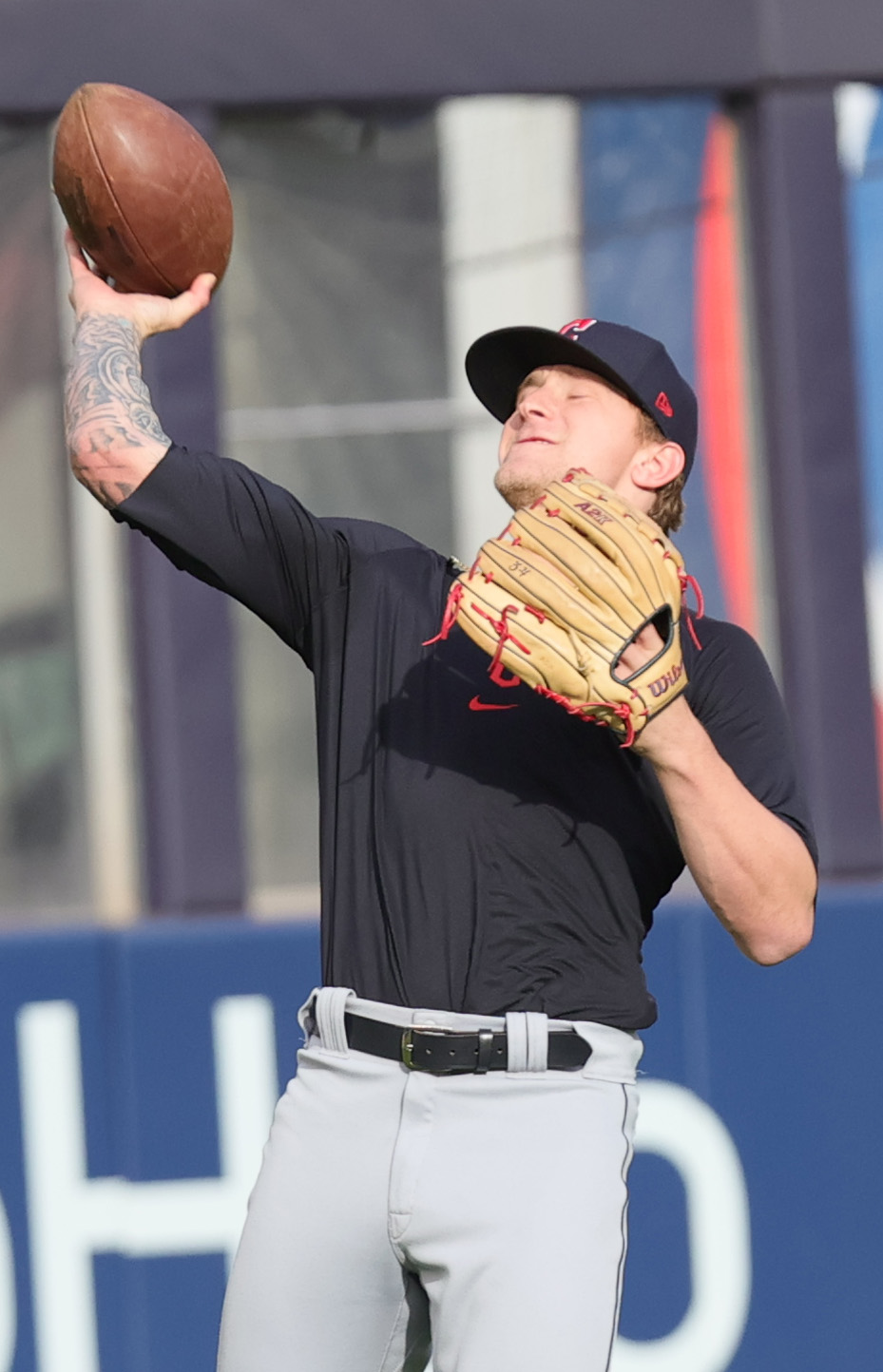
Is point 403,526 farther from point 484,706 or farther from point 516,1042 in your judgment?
point 516,1042

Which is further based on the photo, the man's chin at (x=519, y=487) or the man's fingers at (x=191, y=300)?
the man's fingers at (x=191, y=300)

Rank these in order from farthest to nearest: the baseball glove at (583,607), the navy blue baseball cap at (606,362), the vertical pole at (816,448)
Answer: the vertical pole at (816,448) < the navy blue baseball cap at (606,362) < the baseball glove at (583,607)

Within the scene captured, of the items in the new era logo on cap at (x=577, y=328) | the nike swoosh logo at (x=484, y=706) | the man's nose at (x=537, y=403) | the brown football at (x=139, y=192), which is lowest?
the nike swoosh logo at (x=484, y=706)

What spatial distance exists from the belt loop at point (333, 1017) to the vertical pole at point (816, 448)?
8.84 ft

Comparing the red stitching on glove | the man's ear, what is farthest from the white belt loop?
the man's ear

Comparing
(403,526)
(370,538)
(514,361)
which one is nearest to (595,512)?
(370,538)

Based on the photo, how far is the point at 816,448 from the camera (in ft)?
16.7

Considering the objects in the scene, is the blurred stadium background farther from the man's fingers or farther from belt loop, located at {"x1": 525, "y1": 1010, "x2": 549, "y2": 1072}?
belt loop, located at {"x1": 525, "y1": 1010, "x2": 549, "y2": 1072}

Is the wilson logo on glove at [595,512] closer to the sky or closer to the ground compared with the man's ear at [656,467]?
closer to the ground

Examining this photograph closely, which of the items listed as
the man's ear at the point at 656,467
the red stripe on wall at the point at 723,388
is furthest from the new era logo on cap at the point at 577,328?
→ the red stripe on wall at the point at 723,388

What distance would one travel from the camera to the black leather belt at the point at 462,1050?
2502mm

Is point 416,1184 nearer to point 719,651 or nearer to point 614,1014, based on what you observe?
point 614,1014

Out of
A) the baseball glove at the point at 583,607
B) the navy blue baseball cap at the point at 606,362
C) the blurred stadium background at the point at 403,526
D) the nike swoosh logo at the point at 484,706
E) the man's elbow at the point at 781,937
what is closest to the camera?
the baseball glove at the point at 583,607

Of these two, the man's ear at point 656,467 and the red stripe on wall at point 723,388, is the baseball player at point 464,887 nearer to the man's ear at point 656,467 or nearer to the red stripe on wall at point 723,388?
the man's ear at point 656,467
